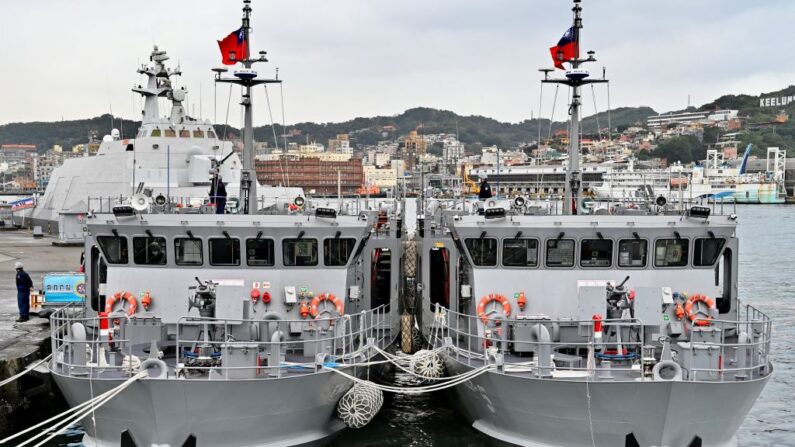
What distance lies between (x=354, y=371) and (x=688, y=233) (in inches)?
286

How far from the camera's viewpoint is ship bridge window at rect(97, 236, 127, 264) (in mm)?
16875

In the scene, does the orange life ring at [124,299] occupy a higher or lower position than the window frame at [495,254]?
lower

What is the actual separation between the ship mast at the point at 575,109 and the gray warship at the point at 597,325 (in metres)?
0.03

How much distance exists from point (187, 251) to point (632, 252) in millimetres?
9067

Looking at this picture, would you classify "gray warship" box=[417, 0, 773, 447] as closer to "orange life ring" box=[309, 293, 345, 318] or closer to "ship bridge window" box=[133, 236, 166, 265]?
"orange life ring" box=[309, 293, 345, 318]

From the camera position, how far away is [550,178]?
10675 centimetres

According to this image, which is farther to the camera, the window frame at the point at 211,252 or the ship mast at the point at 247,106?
the ship mast at the point at 247,106

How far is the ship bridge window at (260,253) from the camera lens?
16750 mm

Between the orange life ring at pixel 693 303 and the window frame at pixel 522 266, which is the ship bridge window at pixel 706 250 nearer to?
the orange life ring at pixel 693 303

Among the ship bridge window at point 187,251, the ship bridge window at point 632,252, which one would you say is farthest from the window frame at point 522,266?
the ship bridge window at point 187,251

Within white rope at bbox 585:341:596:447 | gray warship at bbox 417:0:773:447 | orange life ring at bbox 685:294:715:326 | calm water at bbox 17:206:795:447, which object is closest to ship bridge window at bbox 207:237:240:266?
calm water at bbox 17:206:795:447

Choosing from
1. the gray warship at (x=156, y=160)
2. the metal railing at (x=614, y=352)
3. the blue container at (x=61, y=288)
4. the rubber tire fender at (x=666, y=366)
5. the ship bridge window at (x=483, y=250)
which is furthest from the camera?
the gray warship at (x=156, y=160)

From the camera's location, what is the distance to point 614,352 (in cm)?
1530

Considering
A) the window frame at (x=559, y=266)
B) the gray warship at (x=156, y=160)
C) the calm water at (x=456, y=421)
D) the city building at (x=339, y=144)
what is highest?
the city building at (x=339, y=144)
